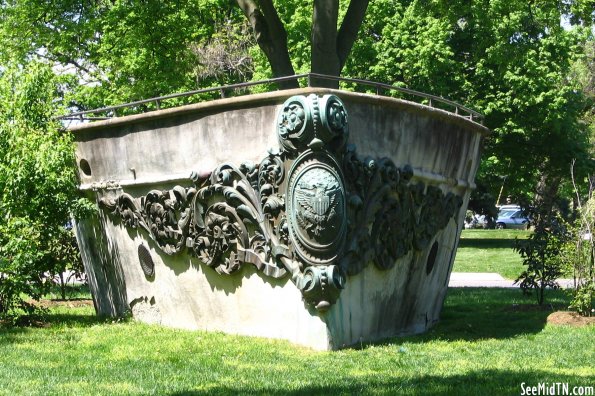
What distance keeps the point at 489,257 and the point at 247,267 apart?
72.2 feet

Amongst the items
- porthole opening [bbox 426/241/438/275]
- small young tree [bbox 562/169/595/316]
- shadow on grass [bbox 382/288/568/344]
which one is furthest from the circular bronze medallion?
small young tree [bbox 562/169/595/316]

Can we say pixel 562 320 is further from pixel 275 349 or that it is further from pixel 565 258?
pixel 275 349

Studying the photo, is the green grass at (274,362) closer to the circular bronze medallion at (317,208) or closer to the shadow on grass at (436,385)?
the shadow on grass at (436,385)

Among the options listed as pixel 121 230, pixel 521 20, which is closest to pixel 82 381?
pixel 121 230

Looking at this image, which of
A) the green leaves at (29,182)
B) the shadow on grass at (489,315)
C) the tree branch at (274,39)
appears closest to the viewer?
the green leaves at (29,182)

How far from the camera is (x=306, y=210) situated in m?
11.0

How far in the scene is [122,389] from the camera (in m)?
8.94

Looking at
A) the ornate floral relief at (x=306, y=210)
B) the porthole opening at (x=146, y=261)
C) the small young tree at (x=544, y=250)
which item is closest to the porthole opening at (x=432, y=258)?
the ornate floral relief at (x=306, y=210)

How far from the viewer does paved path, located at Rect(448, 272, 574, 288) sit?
78.5ft

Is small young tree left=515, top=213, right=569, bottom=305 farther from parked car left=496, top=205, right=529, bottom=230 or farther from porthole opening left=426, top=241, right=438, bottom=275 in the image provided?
parked car left=496, top=205, right=529, bottom=230

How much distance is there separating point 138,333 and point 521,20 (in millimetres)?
16075
